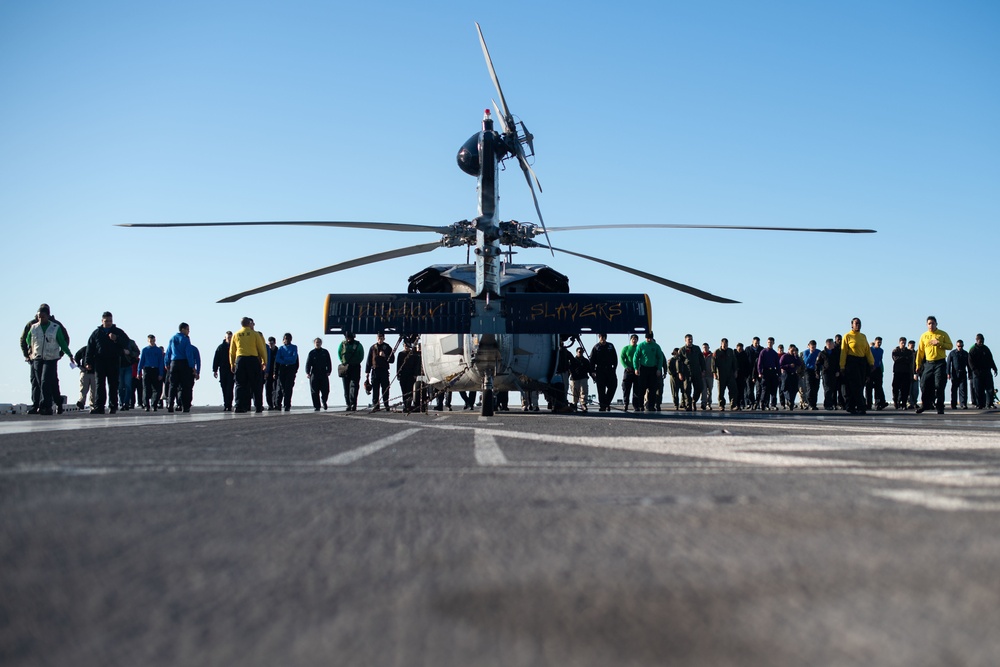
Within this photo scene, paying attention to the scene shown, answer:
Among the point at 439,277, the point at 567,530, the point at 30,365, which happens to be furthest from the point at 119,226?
the point at 567,530

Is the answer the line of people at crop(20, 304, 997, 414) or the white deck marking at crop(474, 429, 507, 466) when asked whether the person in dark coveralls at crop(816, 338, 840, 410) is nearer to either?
the line of people at crop(20, 304, 997, 414)

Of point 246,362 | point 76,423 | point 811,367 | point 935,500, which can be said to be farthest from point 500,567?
point 811,367

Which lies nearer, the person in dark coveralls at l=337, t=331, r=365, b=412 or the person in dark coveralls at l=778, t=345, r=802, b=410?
the person in dark coveralls at l=337, t=331, r=365, b=412

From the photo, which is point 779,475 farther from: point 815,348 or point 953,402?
point 815,348

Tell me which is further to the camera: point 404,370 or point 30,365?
point 404,370

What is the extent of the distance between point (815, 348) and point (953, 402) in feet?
13.3

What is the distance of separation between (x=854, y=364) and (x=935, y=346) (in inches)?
75.9

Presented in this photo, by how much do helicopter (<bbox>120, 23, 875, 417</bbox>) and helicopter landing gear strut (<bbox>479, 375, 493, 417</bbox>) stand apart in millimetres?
18

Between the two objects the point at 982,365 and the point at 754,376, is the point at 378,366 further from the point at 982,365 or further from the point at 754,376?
the point at 982,365

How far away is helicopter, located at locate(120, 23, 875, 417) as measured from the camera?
13.9 metres

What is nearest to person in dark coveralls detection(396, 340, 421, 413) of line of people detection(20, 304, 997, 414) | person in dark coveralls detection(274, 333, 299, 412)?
line of people detection(20, 304, 997, 414)

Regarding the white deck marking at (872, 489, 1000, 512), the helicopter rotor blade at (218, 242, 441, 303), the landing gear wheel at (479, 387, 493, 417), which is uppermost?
the helicopter rotor blade at (218, 242, 441, 303)

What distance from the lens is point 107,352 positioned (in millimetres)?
17234

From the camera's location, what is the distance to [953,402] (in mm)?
22266
